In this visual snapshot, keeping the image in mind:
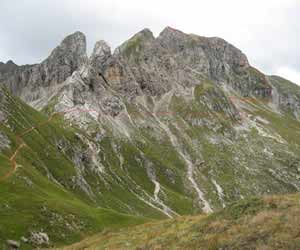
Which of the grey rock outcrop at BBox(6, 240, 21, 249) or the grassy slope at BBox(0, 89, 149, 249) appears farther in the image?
the grassy slope at BBox(0, 89, 149, 249)

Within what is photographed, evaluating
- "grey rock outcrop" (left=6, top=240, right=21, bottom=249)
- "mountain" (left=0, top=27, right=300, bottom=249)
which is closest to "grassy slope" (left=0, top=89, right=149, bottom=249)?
"mountain" (left=0, top=27, right=300, bottom=249)

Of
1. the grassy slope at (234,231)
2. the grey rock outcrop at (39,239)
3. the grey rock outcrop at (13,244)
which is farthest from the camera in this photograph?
the grey rock outcrop at (39,239)

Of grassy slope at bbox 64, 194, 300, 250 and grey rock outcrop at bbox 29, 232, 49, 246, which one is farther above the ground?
grassy slope at bbox 64, 194, 300, 250

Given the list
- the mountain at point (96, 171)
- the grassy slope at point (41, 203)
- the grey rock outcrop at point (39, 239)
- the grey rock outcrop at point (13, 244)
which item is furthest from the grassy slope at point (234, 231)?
the mountain at point (96, 171)

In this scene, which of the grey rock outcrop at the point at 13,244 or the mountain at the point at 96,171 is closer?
the grey rock outcrop at the point at 13,244

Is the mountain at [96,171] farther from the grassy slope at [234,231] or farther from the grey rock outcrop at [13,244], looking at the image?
the grassy slope at [234,231]

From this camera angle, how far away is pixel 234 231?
23.2 m

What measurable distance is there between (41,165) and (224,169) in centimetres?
10970

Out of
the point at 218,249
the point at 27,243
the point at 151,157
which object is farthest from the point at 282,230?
the point at 151,157

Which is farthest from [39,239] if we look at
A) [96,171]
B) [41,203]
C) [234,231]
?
[96,171]

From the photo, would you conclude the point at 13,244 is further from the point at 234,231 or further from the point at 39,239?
the point at 234,231

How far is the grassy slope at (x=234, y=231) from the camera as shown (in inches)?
834

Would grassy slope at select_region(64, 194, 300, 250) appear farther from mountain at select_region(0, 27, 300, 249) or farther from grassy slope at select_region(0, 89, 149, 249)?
mountain at select_region(0, 27, 300, 249)

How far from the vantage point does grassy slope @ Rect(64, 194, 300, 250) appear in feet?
69.5
